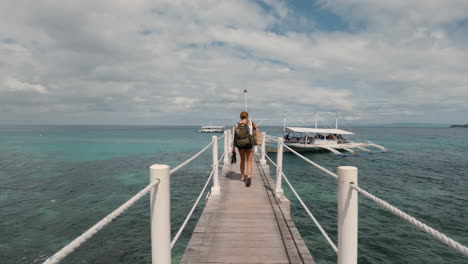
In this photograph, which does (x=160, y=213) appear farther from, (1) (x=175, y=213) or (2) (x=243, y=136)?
(1) (x=175, y=213)

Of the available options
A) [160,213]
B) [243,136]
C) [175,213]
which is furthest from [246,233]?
[175,213]

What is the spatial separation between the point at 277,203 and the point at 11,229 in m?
12.0

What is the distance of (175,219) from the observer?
36.6 ft

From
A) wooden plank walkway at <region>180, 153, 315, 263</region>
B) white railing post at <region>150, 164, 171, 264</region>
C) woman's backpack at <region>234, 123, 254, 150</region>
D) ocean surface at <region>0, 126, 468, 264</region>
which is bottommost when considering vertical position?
ocean surface at <region>0, 126, 468, 264</region>

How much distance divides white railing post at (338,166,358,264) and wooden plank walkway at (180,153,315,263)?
4.76 ft

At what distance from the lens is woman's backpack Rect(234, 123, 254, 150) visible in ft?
21.9

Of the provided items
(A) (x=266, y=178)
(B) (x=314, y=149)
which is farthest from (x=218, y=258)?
(B) (x=314, y=149)

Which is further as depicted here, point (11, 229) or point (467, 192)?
point (467, 192)

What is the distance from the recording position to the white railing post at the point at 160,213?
230cm

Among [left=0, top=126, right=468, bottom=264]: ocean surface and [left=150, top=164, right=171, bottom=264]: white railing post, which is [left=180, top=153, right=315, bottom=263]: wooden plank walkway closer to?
[left=150, top=164, right=171, bottom=264]: white railing post

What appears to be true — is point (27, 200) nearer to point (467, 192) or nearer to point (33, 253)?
point (33, 253)

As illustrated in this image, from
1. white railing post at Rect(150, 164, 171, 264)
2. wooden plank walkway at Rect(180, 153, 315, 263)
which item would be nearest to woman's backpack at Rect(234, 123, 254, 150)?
wooden plank walkway at Rect(180, 153, 315, 263)

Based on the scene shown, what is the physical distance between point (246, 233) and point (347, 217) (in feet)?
8.59

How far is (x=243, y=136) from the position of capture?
6.69 m
